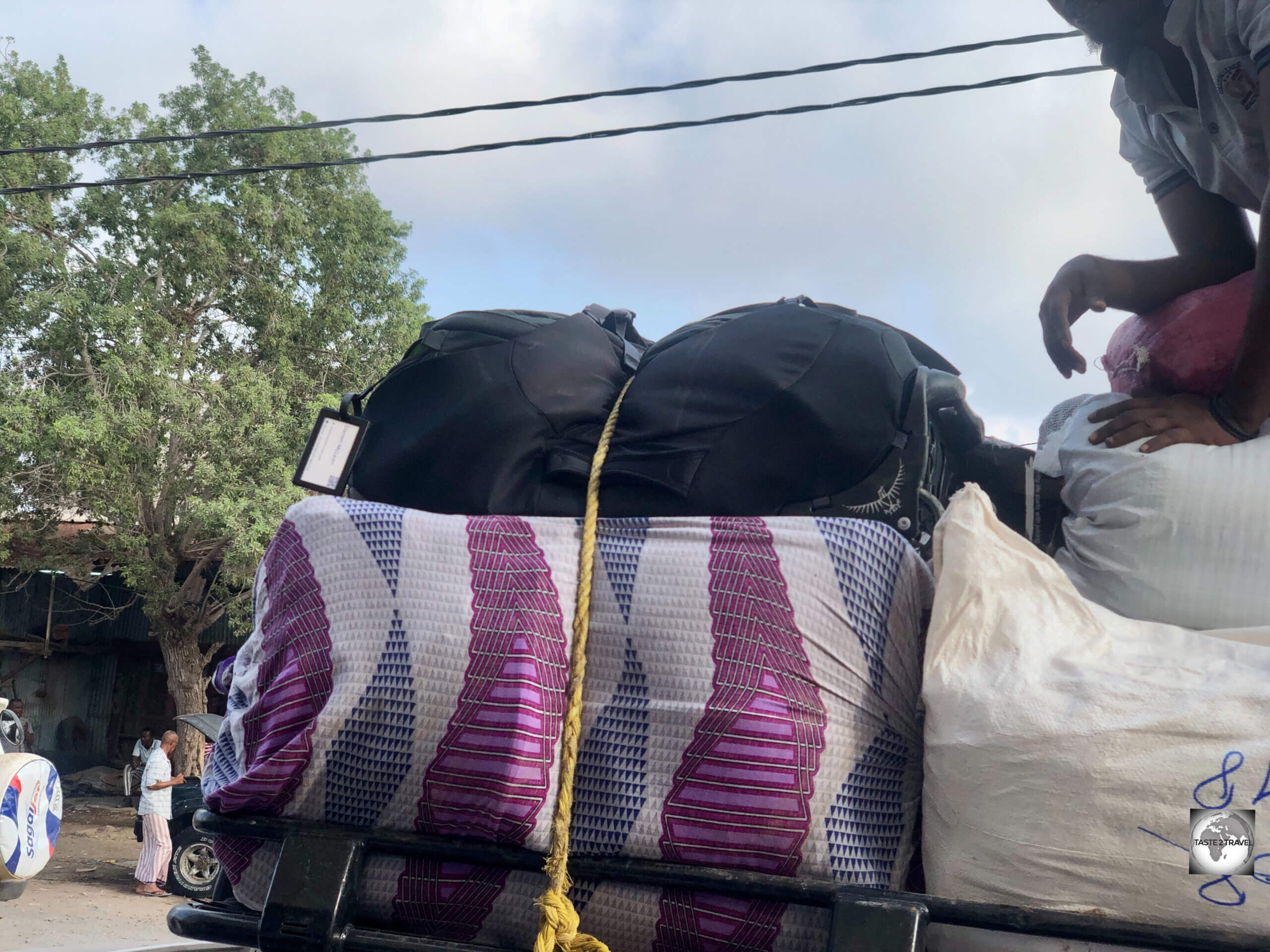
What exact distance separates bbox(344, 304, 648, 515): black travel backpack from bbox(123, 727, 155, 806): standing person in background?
39.3 feet

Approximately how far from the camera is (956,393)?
1339mm

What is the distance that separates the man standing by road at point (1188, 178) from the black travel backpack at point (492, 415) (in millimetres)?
661

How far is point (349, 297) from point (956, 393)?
14250mm

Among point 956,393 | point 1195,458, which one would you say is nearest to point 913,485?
point 956,393

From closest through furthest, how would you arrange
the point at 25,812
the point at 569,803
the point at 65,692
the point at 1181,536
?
the point at 569,803 → the point at 1181,536 → the point at 25,812 → the point at 65,692

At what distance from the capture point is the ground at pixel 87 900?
7715 millimetres

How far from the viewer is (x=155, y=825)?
9.54m

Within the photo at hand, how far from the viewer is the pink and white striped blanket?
1055 mm

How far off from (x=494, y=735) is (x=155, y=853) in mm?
10116

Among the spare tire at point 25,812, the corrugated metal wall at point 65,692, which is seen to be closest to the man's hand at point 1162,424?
the spare tire at point 25,812

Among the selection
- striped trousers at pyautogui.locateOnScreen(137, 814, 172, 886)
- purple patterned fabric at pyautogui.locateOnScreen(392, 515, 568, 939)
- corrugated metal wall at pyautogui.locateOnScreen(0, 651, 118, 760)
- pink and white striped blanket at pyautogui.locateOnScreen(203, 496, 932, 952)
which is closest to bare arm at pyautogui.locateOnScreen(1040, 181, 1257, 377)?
pink and white striped blanket at pyautogui.locateOnScreen(203, 496, 932, 952)

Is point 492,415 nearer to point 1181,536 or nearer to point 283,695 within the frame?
point 283,695

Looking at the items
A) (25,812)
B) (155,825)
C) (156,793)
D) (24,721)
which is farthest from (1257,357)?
(24,721)

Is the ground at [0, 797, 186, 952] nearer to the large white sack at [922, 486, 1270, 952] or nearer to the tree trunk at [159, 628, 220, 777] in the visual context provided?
the tree trunk at [159, 628, 220, 777]
